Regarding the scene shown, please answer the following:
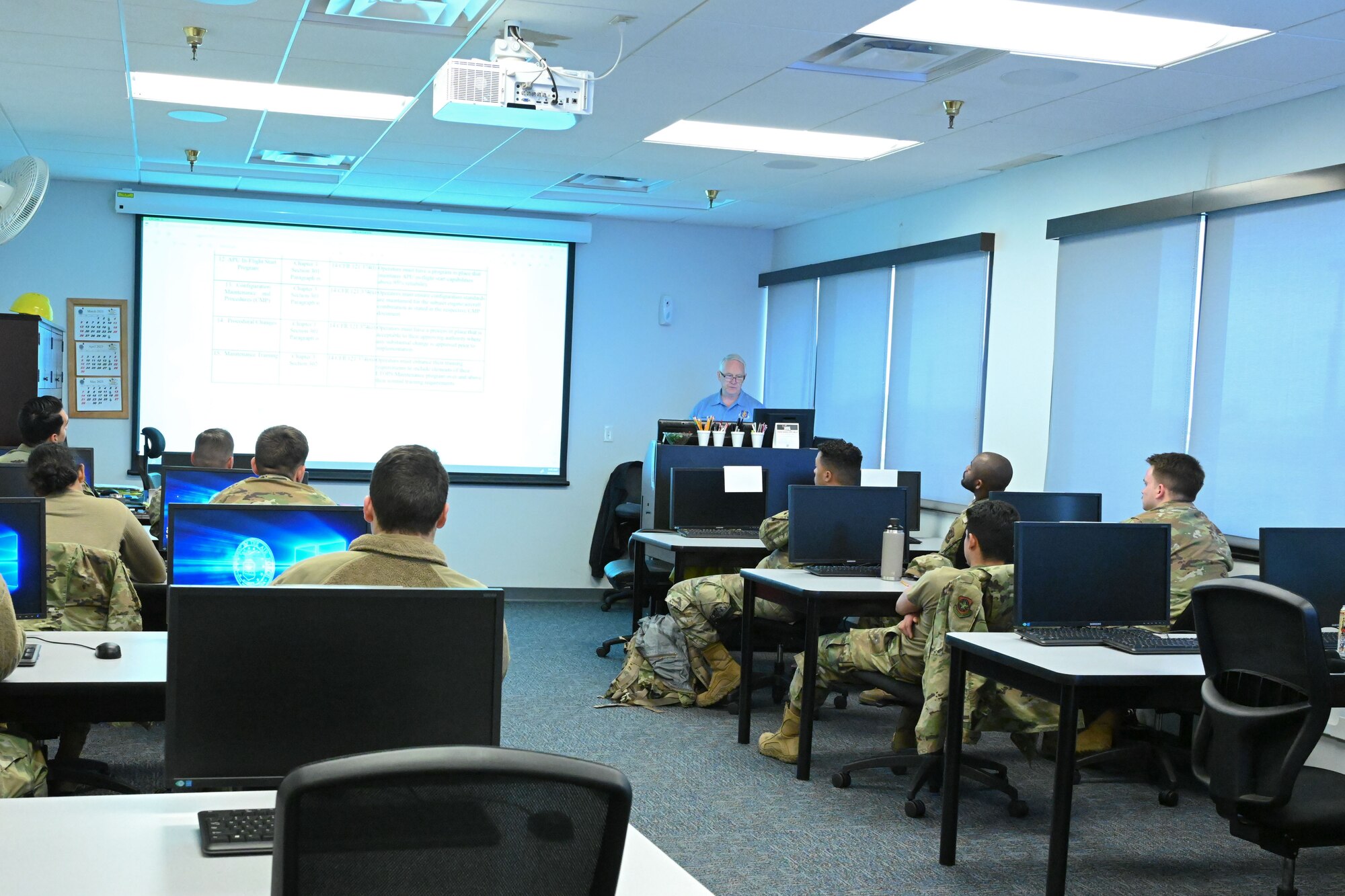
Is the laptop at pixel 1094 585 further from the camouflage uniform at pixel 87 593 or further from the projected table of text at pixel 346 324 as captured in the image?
the projected table of text at pixel 346 324

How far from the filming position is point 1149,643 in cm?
373

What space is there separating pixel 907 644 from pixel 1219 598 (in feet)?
4.70

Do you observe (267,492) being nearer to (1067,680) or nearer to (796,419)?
(1067,680)

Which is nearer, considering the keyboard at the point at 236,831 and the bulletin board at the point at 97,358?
the keyboard at the point at 236,831

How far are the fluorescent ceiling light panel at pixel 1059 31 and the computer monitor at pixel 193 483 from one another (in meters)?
2.86

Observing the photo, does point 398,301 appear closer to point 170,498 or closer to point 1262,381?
point 170,498

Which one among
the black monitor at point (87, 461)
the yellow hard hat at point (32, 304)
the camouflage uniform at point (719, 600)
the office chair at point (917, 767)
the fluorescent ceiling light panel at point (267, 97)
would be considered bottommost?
the office chair at point (917, 767)

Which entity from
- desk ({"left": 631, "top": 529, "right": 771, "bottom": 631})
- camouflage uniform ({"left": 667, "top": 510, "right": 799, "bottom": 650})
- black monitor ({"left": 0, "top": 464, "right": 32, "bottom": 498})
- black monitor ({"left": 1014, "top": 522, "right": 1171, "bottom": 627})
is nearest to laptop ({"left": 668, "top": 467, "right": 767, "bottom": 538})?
desk ({"left": 631, "top": 529, "right": 771, "bottom": 631})

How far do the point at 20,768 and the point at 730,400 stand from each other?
5.84 meters

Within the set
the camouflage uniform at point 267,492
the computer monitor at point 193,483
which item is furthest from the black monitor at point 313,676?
the computer monitor at point 193,483

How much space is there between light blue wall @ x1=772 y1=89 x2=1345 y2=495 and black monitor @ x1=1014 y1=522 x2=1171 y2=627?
1.66 m

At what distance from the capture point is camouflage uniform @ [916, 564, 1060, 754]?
400 cm

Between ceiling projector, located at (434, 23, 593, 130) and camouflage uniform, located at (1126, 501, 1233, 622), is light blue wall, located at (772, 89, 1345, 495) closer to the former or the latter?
camouflage uniform, located at (1126, 501, 1233, 622)

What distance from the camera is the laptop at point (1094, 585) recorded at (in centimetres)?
379
